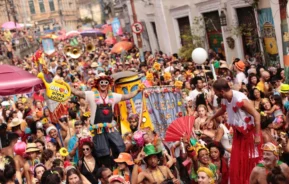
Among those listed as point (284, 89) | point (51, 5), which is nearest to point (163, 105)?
point (284, 89)

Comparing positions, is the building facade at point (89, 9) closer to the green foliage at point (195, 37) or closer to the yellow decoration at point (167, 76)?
the green foliage at point (195, 37)

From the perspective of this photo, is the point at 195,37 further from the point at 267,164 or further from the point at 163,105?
the point at 267,164

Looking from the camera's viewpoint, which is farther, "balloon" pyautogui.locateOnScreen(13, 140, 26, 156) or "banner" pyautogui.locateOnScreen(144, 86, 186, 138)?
"banner" pyautogui.locateOnScreen(144, 86, 186, 138)

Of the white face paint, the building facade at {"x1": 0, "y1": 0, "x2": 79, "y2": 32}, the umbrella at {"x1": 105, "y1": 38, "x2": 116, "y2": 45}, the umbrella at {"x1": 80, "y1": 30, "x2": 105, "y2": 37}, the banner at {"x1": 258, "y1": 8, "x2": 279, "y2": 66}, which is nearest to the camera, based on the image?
the white face paint

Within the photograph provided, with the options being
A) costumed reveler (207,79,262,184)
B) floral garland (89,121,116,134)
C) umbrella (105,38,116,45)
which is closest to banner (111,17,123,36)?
umbrella (105,38,116,45)

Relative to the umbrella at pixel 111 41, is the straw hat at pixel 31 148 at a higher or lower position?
lower

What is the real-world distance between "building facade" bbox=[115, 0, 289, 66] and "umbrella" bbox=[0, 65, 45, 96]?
5484 millimetres

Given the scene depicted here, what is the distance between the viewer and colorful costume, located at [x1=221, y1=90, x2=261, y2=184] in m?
7.28

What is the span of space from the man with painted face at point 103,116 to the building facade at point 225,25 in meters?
4.84

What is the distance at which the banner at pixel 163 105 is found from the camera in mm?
10836

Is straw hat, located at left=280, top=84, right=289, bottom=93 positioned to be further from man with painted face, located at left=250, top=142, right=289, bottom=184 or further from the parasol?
man with painted face, located at left=250, top=142, right=289, bottom=184

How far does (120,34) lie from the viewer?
128 feet

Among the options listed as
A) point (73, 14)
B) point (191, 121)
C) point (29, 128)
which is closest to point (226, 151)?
point (191, 121)

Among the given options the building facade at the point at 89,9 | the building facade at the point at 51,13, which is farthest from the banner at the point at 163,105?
the building facade at the point at 89,9
